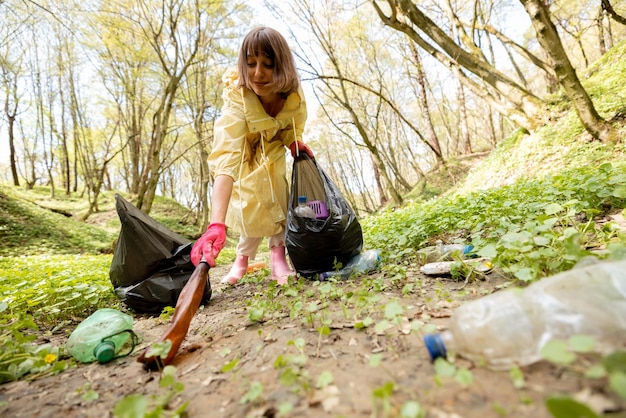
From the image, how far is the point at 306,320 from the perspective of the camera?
4.52 ft

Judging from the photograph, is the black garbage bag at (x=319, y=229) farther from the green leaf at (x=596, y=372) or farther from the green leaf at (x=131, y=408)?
the green leaf at (x=596, y=372)

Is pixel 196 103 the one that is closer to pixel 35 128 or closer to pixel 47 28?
pixel 47 28

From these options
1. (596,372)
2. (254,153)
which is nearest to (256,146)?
(254,153)

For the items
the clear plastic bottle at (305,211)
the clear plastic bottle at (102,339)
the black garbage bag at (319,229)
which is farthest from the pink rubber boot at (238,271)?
the clear plastic bottle at (102,339)

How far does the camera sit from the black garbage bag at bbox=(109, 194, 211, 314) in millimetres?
2162

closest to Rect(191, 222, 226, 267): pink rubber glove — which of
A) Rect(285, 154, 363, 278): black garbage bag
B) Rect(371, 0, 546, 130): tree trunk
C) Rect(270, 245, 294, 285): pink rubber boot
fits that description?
Rect(285, 154, 363, 278): black garbage bag

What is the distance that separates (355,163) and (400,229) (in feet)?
65.7

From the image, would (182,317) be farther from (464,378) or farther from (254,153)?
(254,153)

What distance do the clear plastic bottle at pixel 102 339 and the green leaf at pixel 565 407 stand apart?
1593 mm

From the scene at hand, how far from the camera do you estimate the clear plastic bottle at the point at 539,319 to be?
73 centimetres

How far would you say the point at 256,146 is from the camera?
255cm

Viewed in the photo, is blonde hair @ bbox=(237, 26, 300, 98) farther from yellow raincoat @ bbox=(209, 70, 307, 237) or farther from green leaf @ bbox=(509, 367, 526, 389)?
green leaf @ bbox=(509, 367, 526, 389)

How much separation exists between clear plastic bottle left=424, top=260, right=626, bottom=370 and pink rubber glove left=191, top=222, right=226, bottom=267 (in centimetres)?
125

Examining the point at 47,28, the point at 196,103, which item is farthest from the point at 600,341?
the point at 47,28
